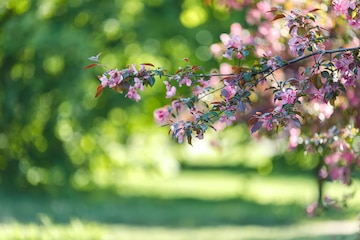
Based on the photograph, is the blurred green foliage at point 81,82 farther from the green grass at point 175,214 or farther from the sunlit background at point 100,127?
the green grass at point 175,214

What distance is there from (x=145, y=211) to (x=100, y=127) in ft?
5.07

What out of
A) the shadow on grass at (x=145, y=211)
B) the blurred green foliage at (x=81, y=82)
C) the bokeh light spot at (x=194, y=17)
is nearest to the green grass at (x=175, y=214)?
the shadow on grass at (x=145, y=211)

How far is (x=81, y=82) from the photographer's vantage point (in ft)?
36.0

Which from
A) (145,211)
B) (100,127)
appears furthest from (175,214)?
(100,127)

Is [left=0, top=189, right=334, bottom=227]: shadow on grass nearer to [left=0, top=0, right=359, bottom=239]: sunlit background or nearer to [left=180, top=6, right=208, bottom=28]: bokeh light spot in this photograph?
[left=0, top=0, right=359, bottom=239]: sunlit background

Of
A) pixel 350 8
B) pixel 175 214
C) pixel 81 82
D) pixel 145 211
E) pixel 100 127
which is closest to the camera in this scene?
pixel 350 8

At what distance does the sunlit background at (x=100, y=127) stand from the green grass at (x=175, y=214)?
29 mm

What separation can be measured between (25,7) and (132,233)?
11.3 feet

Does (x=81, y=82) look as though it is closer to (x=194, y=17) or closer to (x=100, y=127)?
(x=100, y=127)

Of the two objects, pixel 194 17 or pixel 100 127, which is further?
pixel 100 127

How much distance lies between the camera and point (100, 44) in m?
11.6

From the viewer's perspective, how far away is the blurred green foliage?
10969 millimetres

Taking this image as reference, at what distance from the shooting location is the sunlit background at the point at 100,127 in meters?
10.9

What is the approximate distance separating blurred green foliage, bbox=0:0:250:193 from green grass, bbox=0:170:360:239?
1.73ft
